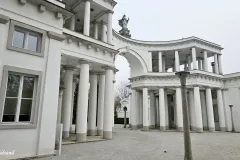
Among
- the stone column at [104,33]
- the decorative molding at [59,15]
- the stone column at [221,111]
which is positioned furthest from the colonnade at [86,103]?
the stone column at [221,111]

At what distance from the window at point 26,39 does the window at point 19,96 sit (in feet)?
3.13

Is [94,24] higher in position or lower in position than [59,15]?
higher

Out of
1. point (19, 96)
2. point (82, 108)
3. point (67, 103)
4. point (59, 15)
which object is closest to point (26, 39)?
point (59, 15)

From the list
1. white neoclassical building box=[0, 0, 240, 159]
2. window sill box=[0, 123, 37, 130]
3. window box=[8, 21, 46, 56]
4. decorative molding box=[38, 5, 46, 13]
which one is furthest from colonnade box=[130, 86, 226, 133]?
decorative molding box=[38, 5, 46, 13]

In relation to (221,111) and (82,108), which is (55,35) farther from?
(221,111)

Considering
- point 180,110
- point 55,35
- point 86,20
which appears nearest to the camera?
point 55,35

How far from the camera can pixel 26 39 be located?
7898 millimetres

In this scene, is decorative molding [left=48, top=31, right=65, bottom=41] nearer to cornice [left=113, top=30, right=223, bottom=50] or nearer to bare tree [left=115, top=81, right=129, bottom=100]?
cornice [left=113, top=30, right=223, bottom=50]

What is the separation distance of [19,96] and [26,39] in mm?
2561

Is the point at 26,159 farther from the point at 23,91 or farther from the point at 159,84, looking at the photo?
the point at 159,84

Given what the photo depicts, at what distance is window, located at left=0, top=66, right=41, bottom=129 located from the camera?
704cm

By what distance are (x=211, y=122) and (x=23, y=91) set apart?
75.8ft

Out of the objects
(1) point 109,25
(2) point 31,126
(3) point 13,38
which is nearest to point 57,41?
(3) point 13,38

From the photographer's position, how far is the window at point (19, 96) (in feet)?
23.1
